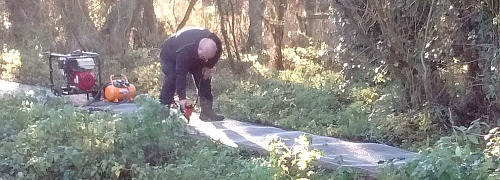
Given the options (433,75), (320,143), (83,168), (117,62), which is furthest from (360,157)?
(117,62)

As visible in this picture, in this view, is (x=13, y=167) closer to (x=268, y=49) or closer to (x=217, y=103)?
(x=217, y=103)

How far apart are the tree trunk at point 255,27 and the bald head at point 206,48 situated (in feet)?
24.0

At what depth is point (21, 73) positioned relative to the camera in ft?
49.9

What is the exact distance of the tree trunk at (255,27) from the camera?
15.6 meters

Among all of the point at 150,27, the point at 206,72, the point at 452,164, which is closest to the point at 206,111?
the point at 206,72

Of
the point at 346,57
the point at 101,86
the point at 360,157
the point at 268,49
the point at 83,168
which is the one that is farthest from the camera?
the point at 268,49

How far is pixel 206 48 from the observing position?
822 cm

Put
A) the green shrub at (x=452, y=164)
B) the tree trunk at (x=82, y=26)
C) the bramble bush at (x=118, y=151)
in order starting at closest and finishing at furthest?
the green shrub at (x=452, y=164), the bramble bush at (x=118, y=151), the tree trunk at (x=82, y=26)

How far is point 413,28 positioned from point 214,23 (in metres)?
8.90

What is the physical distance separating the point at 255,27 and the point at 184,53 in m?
7.87

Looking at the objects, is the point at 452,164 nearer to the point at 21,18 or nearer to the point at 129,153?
the point at 129,153

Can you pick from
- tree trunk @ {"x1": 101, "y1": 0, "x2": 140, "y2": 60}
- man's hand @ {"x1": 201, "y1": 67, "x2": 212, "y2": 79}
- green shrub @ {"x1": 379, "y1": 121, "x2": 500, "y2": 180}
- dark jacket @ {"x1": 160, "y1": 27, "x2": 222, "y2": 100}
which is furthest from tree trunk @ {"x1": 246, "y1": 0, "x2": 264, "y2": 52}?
green shrub @ {"x1": 379, "y1": 121, "x2": 500, "y2": 180}

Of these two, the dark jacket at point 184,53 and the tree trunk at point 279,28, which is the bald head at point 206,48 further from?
the tree trunk at point 279,28

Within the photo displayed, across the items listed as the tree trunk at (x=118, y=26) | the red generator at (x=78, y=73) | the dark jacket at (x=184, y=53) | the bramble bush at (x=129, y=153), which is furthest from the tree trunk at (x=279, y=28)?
the bramble bush at (x=129, y=153)
